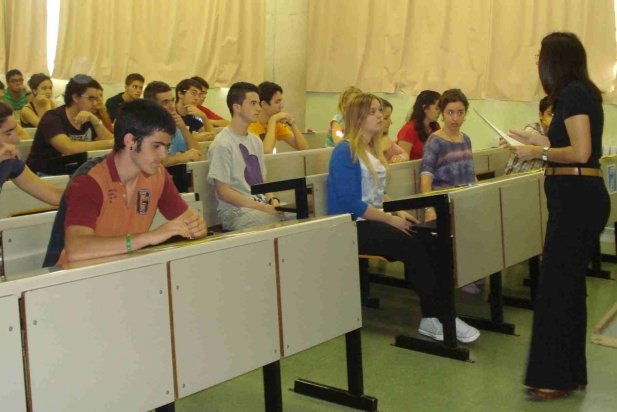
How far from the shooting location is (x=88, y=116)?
554 centimetres

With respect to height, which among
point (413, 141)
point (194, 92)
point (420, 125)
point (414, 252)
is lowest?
point (414, 252)

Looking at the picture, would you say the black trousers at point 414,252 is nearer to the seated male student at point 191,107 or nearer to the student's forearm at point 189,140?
the student's forearm at point 189,140

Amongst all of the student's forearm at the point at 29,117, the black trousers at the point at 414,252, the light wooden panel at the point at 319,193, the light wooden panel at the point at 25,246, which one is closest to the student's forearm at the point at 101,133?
the light wooden panel at the point at 319,193

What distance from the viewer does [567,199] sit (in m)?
3.40

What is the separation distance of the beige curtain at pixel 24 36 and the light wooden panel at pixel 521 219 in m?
6.25

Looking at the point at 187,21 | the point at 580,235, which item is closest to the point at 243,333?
the point at 580,235

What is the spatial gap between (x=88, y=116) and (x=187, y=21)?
14.7 ft

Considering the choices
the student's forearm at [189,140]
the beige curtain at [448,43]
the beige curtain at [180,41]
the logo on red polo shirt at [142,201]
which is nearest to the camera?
the logo on red polo shirt at [142,201]

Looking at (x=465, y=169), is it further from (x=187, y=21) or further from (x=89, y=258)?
(x=187, y=21)

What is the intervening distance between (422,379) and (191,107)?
11.8 feet

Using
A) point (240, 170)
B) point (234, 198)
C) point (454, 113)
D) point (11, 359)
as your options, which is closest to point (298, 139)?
point (454, 113)

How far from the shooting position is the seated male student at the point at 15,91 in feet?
27.3

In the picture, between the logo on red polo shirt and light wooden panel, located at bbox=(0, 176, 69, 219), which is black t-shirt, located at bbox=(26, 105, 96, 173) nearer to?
light wooden panel, located at bbox=(0, 176, 69, 219)

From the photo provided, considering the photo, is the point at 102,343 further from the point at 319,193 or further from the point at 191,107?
the point at 191,107
